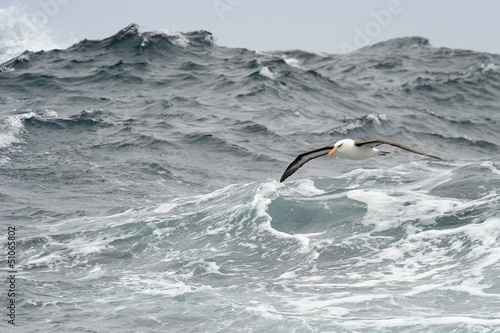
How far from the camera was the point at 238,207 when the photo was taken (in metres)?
20.2

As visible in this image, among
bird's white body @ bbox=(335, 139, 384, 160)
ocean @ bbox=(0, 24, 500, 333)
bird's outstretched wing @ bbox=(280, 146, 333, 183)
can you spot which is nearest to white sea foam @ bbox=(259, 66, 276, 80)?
ocean @ bbox=(0, 24, 500, 333)

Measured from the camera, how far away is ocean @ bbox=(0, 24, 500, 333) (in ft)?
46.0

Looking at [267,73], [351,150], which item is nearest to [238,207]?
[351,150]

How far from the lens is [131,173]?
25219 mm

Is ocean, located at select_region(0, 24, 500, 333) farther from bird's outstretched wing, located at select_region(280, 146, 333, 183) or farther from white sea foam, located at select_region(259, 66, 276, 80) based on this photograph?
bird's outstretched wing, located at select_region(280, 146, 333, 183)

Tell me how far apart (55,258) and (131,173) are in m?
7.89

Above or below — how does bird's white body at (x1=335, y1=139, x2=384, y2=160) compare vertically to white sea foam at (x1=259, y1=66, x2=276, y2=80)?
below

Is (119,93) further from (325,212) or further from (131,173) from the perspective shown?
(325,212)

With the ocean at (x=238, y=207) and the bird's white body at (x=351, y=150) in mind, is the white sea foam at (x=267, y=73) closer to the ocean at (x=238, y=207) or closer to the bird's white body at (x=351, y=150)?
the ocean at (x=238, y=207)

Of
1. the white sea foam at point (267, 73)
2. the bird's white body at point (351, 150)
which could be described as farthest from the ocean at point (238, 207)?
the bird's white body at point (351, 150)

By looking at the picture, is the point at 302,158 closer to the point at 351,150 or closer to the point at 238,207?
the point at 351,150

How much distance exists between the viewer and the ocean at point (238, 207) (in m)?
14.0

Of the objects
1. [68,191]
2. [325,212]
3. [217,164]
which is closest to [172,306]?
[325,212]

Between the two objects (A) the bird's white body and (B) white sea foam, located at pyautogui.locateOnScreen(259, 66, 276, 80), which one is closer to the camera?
(A) the bird's white body
